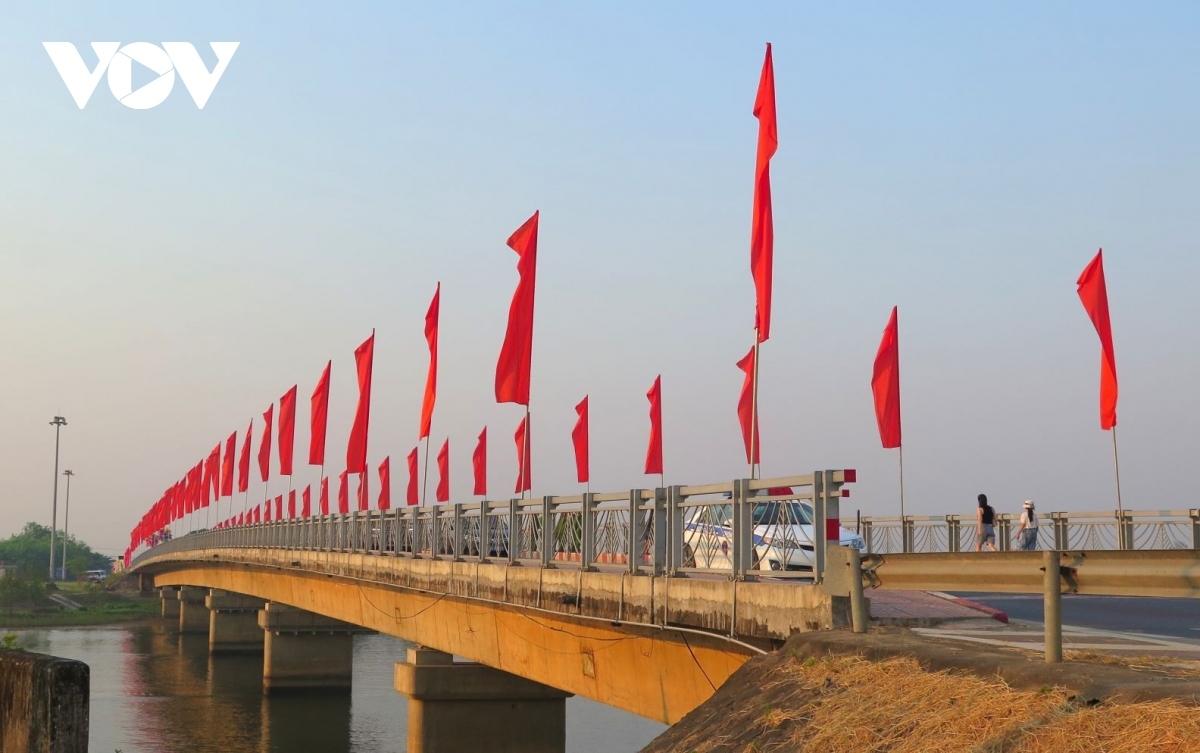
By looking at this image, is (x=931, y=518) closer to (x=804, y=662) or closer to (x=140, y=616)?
(x=804, y=662)

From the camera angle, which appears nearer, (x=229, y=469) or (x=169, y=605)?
(x=229, y=469)

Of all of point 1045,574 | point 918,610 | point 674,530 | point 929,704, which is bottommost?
point 929,704

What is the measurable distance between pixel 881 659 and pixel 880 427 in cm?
1741

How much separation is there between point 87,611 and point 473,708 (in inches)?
3559

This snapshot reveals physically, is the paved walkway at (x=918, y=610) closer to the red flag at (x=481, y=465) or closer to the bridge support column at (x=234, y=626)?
the red flag at (x=481, y=465)

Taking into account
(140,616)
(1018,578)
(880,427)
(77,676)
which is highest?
(880,427)

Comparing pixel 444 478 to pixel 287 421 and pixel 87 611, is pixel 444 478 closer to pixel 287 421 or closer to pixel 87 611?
pixel 287 421

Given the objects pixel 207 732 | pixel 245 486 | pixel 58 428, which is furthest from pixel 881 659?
pixel 58 428

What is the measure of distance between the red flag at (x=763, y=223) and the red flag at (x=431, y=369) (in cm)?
1787

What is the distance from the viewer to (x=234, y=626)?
73312mm

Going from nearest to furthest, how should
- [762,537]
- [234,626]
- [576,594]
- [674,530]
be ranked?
[762,537] → [674,530] → [576,594] → [234,626]

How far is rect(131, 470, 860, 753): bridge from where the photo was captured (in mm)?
12867

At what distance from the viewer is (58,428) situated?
13562cm

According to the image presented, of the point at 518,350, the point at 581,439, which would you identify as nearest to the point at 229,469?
the point at 581,439
